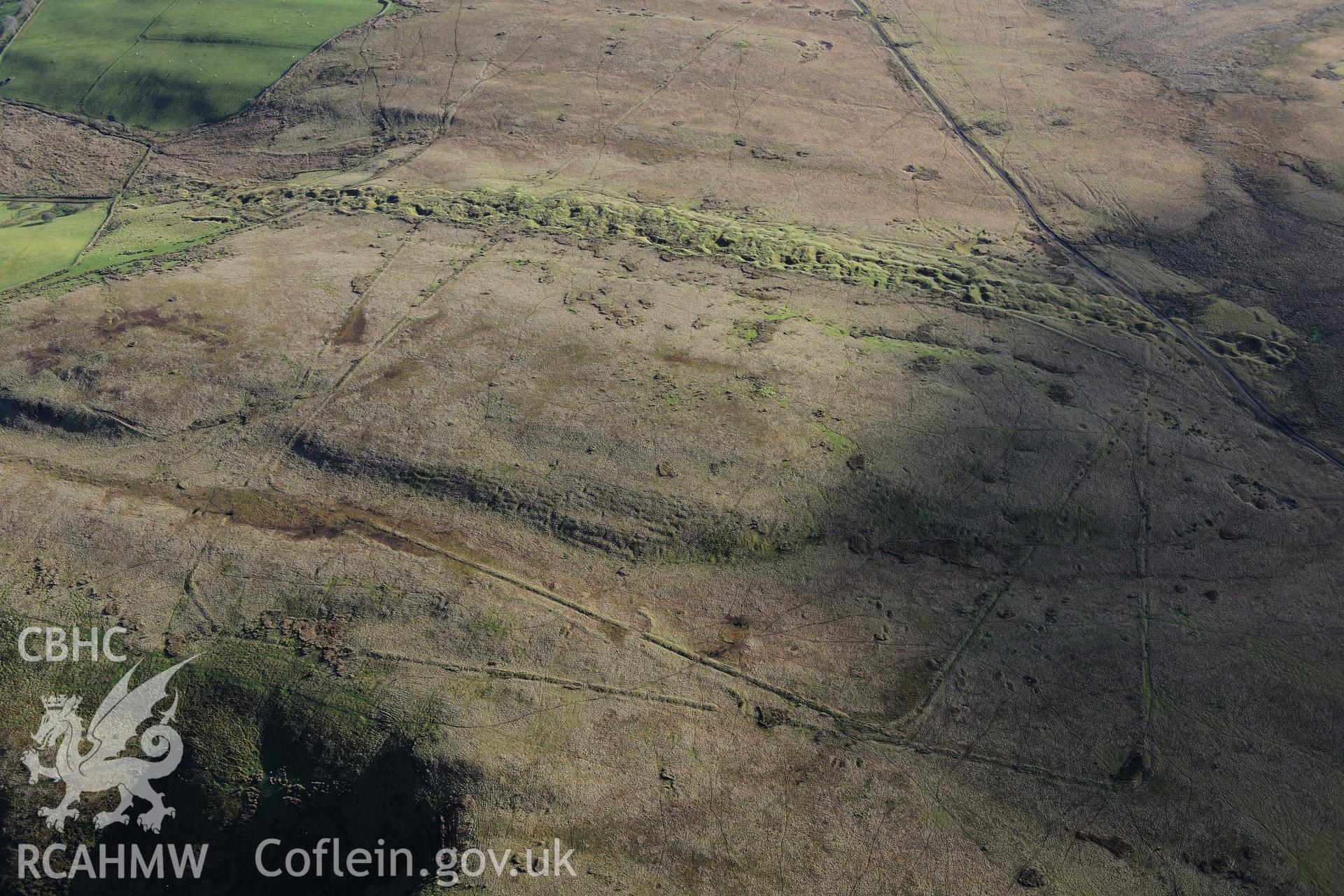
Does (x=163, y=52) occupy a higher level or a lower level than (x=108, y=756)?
higher

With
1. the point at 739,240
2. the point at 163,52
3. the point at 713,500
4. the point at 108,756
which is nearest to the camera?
the point at 108,756

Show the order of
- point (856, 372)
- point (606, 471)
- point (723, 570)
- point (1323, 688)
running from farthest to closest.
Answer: point (856, 372)
point (606, 471)
point (723, 570)
point (1323, 688)

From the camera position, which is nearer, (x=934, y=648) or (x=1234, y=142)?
(x=934, y=648)

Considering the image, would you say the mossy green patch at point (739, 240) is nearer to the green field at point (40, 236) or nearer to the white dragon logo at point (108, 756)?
the green field at point (40, 236)

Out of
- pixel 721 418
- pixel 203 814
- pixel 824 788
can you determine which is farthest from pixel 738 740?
Result: pixel 203 814

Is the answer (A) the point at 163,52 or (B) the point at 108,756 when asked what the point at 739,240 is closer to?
(B) the point at 108,756

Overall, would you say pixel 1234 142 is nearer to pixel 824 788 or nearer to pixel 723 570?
pixel 723 570

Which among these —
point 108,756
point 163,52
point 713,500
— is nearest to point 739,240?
point 713,500

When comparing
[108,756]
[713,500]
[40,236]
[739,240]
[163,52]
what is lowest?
[108,756]
